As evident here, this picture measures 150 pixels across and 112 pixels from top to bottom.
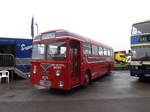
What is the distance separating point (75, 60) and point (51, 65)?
126 cm

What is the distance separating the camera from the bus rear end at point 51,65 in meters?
5.93

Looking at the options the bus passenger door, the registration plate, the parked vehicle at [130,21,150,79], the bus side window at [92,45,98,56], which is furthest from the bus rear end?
the parked vehicle at [130,21,150,79]

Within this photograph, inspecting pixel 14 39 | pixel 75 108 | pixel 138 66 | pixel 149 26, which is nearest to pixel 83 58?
pixel 75 108

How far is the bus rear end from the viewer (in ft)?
19.5

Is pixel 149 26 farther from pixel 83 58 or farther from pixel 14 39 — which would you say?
pixel 14 39

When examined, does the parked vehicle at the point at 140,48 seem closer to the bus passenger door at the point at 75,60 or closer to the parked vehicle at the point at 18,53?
the bus passenger door at the point at 75,60

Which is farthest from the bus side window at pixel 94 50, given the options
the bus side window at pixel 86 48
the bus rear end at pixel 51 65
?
the bus rear end at pixel 51 65

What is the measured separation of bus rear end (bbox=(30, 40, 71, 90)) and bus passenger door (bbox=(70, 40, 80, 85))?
1.62 feet

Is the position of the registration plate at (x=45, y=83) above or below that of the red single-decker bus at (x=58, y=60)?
below

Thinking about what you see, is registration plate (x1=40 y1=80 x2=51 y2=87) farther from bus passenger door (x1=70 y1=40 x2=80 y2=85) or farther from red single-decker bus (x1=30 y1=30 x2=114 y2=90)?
bus passenger door (x1=70 y1=40 x2=80 y2=85)

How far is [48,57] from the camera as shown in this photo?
6.29 m

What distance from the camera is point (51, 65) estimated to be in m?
6.10

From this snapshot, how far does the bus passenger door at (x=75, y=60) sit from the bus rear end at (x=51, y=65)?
49 cm

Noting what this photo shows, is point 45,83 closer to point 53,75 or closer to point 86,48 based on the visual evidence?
point 53,75
